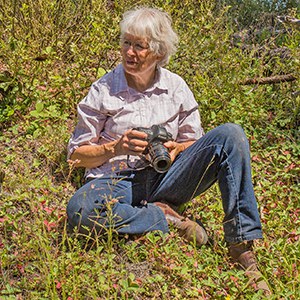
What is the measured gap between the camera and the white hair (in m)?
3.57

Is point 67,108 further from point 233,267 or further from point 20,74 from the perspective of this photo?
point 233,267

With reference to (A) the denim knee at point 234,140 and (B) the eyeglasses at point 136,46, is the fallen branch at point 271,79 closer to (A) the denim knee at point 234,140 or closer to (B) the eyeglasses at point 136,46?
(B) the eyeglasses at point 136,46

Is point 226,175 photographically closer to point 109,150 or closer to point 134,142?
point 134,142

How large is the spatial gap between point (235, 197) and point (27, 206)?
125cm

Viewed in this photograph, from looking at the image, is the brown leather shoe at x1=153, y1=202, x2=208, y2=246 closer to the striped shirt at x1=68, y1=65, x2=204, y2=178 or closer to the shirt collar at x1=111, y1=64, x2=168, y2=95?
the striped shirt at x1=68, y1=65, x2=204, y2=178

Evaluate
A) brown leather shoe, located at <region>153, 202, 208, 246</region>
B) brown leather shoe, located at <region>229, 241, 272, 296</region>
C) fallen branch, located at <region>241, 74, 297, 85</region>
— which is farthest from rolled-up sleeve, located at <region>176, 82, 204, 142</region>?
fallen branch, located at <region>241, 74, 297, 85</region>

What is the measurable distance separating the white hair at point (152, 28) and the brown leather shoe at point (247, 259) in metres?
1.21

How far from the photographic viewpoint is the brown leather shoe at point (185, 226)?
3.46 metres

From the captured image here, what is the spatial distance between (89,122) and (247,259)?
1.17 m

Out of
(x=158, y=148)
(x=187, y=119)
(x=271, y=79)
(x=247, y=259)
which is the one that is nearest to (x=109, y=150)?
(x=158, y=148)

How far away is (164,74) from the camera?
377cm

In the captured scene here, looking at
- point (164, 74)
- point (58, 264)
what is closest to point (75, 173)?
point (164, 74)

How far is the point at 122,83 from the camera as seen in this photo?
12.0 ft

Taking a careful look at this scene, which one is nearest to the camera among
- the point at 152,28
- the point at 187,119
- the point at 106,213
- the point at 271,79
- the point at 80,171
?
the point at 106,213
